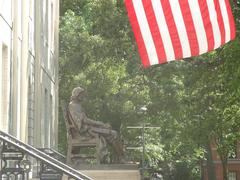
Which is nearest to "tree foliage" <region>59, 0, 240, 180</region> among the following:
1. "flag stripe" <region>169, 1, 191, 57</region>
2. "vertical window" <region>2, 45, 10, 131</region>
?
"vertical window" <region>2, 45, 10, 131</region>

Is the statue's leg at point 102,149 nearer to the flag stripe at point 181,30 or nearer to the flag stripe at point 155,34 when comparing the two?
the flag stripe at point 181,30

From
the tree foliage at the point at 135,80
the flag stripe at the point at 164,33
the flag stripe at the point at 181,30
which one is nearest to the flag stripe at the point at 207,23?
the flag stripe at the point at 181,30

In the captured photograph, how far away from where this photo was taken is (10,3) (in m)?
20.0

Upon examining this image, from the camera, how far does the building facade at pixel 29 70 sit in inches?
755

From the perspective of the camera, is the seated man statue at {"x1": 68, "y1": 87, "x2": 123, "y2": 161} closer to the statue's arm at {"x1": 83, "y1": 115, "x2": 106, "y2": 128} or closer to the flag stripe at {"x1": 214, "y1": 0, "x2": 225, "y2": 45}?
the statue's arm at {"x1": 83, "y1": 115, "x2": 106, "y2": 128}

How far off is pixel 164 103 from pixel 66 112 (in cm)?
1520

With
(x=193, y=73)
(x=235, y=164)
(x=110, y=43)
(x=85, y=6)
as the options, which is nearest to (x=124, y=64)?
(x=110, y=43)

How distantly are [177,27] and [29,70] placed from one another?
1392 centimetres

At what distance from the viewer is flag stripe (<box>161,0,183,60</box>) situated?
30.9 ft

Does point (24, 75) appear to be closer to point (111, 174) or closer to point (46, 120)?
point (111, 174)

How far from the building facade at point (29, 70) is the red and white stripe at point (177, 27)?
365 inches

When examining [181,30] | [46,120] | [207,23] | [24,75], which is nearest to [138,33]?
[181,30]

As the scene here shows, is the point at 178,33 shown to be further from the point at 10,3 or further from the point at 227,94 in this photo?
the point at 227,94

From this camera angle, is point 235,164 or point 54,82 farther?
point 235,164
